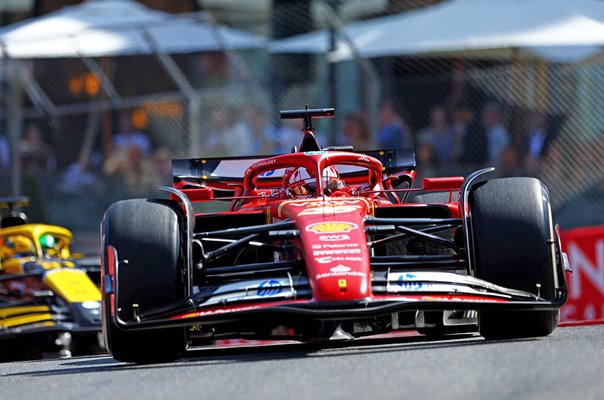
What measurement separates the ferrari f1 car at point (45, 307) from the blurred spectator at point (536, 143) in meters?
4.71

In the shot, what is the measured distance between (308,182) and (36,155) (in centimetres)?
863

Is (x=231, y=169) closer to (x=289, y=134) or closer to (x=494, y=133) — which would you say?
(x=494, y=133)

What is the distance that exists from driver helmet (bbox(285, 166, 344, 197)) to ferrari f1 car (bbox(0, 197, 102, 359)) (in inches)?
151

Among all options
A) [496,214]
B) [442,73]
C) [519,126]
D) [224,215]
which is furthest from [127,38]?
[496,214]

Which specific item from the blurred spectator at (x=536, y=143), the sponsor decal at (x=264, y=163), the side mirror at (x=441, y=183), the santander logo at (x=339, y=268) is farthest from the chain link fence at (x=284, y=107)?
the santander logo at (x=339, y=268)

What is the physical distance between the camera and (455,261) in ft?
26.4

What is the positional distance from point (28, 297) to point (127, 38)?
5.08 metres

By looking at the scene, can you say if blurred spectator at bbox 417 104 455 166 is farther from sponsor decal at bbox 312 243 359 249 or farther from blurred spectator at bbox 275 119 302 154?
sponsor decal at bbox 312 243 359 249

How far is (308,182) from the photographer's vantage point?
923 cm

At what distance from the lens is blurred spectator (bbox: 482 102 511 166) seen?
14.6 metres

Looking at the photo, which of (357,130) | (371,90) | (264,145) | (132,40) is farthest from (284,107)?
(132,40)

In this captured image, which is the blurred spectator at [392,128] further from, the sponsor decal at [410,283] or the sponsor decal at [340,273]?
the sponsor decal at [340,273]

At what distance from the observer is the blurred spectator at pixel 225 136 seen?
639 inches

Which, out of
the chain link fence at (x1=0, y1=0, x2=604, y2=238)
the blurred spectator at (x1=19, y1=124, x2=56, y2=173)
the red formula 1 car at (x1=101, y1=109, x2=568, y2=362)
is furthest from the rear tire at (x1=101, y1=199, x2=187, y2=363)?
the blurred spectator at (x1=19, y1=124, x2=56, y2=173)
